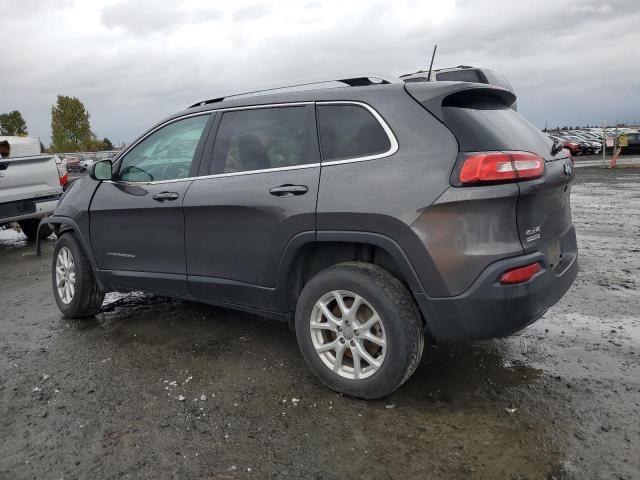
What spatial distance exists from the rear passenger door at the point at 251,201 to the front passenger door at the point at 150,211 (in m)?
0.16

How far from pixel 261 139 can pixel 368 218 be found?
3.45 ft

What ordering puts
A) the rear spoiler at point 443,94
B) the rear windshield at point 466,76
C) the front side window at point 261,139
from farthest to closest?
the rear windshield at point 466,76
the front side window at point 261,139
the rear spoiler at point 443,94

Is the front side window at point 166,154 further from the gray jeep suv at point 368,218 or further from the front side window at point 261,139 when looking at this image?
the front side window at point 261,139

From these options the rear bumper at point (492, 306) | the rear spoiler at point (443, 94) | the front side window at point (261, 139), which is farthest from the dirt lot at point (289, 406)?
the rear spoiler at point (443, 94)

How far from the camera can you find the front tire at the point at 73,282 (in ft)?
15.4

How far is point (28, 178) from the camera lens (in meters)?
8.48

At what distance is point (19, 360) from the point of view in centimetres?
395

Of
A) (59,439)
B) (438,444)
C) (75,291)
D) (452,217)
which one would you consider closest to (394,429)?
(438,444)

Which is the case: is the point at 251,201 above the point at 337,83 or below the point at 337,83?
below

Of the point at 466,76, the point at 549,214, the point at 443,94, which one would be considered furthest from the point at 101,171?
the point at 466,76

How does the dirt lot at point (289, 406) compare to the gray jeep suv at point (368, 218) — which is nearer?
the dirt lot at point (289, 406)

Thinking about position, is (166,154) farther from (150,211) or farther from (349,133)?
(349,133)

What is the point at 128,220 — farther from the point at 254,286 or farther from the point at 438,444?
the point at 438,444

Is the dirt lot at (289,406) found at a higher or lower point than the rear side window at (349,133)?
lower
